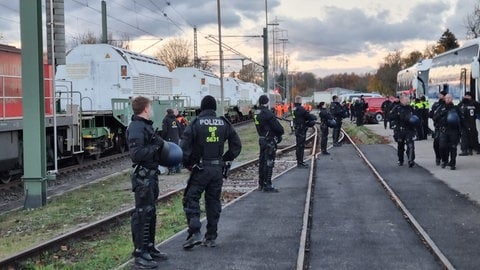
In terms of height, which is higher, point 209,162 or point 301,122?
point 301,122

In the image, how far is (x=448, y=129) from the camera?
15453 mm

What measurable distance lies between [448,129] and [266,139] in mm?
5773

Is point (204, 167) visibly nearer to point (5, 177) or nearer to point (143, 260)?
point (143, 260)

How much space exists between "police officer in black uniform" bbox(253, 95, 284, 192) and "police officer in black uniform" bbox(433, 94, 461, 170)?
544cm

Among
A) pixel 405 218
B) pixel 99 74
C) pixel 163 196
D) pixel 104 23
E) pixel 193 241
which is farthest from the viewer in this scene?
pixel 104 23

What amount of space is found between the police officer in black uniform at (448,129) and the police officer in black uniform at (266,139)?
17.8 ft

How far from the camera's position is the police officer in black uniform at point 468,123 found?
17.8 metres

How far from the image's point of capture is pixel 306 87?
168 meters

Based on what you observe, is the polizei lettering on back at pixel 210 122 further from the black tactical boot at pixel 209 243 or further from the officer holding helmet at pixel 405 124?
the officer holding helmet at pixel 405 124

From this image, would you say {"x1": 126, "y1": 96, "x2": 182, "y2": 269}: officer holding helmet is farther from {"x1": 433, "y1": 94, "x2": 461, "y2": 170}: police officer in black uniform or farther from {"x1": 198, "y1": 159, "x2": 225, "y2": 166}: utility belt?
{"x1": 433, "y1": 94, "x2": 461, "y2": 170}: police officer in black uniform

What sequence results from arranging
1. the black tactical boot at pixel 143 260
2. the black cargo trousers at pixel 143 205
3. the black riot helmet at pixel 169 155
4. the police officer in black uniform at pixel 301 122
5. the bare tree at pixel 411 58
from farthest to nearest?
the bare tree at pixel 411 58 < the police officer in black uniform at pixel 301 122 < the black riot helmet at pixel 169 155 < the black cargo trousers at pixel 143 205 < the black tactical boot at pixel 143 260

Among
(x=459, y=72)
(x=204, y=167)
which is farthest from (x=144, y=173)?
(x=459, y=72)

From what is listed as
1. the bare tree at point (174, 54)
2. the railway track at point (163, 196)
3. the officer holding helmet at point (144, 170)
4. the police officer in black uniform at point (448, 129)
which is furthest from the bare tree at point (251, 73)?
the officer holding helmet at point (144, 170)

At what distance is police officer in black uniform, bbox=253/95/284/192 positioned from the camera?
40.3 ft
